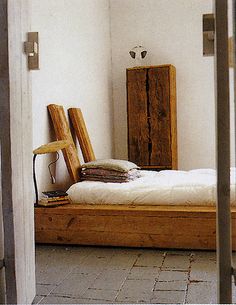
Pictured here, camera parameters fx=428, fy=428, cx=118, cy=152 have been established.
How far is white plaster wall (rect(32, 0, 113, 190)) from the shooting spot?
4246 millimetres

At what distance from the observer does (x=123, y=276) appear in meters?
2.80

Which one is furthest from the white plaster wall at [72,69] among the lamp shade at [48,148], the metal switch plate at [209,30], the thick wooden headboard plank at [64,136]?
the metal switch plate at [209,30]

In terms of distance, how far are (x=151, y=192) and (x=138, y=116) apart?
2.84 metres

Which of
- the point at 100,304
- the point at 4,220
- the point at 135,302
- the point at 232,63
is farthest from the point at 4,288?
the point at 232,63

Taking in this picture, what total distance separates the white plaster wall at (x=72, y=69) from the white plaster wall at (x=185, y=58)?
1.89 ft

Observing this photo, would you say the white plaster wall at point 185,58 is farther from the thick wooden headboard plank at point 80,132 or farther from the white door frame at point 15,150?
the white door frame at point 15,150

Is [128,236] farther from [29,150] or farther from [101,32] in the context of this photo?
[101,32]

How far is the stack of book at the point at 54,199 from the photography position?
146 inches

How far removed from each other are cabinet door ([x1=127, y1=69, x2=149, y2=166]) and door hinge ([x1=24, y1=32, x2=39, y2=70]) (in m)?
4.14

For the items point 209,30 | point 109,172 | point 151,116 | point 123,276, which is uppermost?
point 209,30

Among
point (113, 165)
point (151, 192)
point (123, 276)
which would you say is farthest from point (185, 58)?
point (123, 276)

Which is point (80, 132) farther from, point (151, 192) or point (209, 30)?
point (209, 30)

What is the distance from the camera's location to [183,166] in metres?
6.80

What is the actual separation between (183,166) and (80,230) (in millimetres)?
3526
